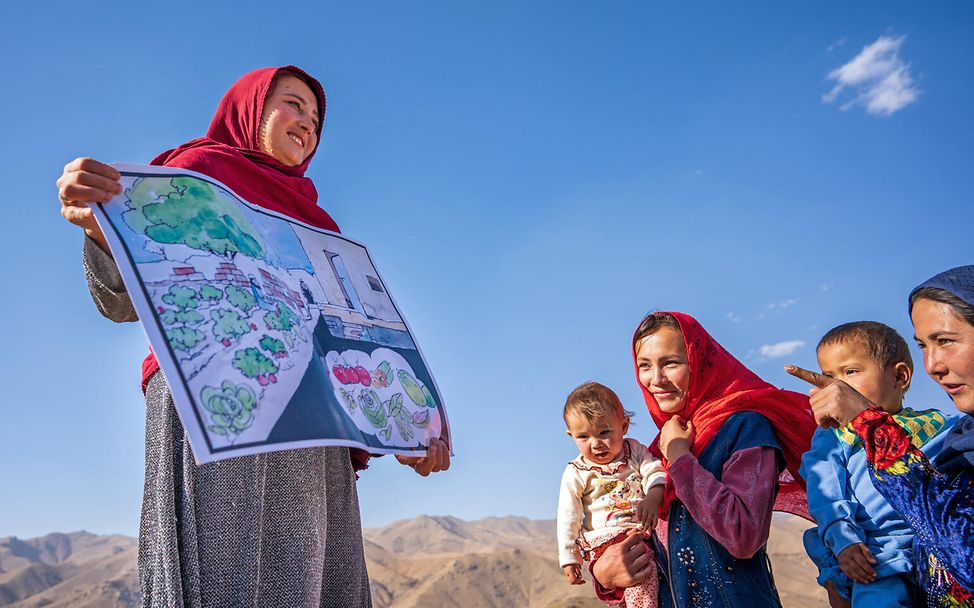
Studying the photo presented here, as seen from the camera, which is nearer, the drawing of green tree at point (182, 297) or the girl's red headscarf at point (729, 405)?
the drawing of green tree at point (182, 297)

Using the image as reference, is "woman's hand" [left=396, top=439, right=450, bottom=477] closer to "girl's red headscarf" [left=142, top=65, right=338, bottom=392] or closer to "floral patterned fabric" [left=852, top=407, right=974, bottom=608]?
"girl's red headscarf" [left=142, top=65, right=338, bottom=392]

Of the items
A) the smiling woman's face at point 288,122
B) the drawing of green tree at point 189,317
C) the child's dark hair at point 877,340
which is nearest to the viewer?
the drawing of green tree at point 189,317

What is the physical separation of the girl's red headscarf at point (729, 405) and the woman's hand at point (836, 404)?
717mm

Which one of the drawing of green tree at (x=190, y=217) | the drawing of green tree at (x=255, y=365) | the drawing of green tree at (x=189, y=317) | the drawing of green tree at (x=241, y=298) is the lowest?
the drawing of green tree at (x=255, y=365)

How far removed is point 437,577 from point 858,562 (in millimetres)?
30719

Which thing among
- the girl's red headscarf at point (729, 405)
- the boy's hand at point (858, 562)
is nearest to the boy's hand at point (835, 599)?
the boy's hand at point (858, 562)

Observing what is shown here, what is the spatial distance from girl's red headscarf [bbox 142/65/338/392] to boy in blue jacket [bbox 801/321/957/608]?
2555mm

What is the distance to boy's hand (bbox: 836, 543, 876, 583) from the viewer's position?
10.0ft

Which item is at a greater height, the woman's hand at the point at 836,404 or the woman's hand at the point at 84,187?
the woman's hand at the point at 84,187

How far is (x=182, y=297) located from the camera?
240cm

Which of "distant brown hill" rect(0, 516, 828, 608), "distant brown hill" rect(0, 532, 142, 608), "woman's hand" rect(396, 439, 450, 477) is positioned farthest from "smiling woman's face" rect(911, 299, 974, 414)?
"distant brown hill" rect(0, 532, 142, 608)

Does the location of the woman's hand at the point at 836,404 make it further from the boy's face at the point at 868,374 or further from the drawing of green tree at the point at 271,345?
the drawing of green tree at the point at 271,345

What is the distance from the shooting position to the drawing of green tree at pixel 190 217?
2.54 metres

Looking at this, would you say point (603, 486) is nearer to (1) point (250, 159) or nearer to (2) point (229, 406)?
(2) point (229, 406)
